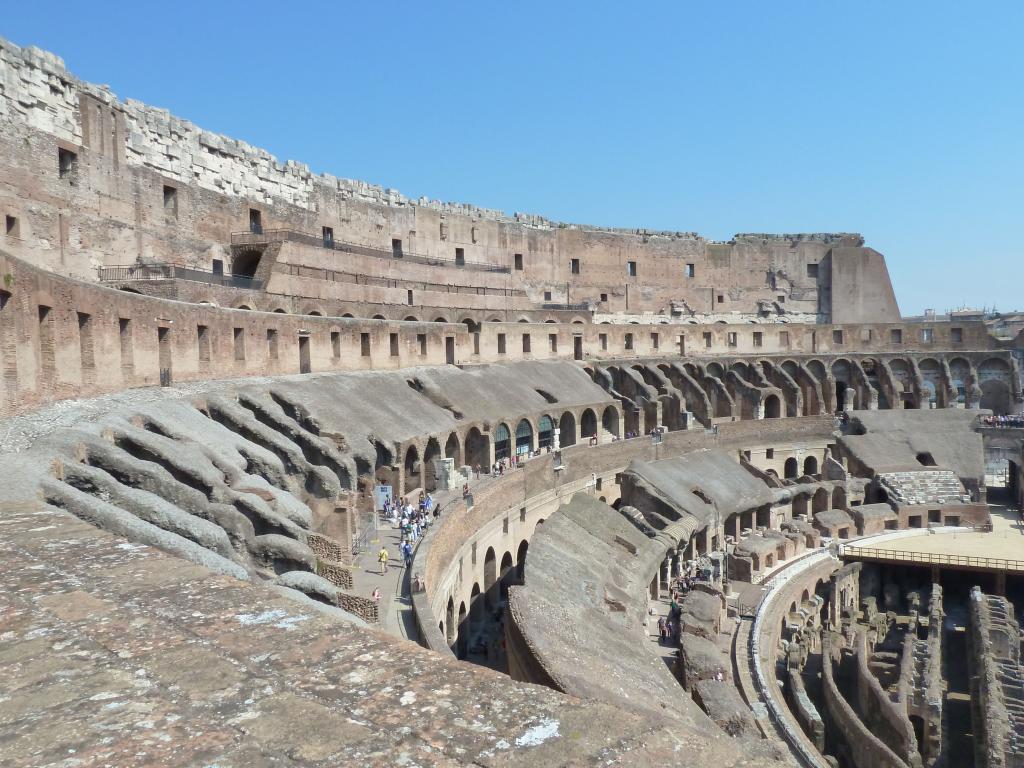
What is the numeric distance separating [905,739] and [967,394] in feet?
113

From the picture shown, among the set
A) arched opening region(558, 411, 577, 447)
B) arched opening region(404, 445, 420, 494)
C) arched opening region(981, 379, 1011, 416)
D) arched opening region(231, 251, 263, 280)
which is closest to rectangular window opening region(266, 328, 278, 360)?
arched opening region(404, 445, 420, 494)

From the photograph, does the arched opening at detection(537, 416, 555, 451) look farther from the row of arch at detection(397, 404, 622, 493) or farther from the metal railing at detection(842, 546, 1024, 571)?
the metal railing at detection(842, 546, 1024, 571)

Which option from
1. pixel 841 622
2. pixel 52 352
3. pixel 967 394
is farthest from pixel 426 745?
pixel 967 394

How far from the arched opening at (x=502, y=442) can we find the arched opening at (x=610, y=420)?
8.99 meters

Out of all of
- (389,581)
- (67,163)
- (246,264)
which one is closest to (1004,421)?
(389,581)

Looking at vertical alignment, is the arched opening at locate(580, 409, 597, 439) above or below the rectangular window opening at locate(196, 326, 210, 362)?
below

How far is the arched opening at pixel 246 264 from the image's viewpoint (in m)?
32.0

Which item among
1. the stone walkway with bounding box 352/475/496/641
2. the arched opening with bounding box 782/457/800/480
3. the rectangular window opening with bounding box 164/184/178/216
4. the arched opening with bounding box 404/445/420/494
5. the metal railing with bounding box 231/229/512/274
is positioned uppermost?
the rectangular window opening with bounding box 164/184/178/216

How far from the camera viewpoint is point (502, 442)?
3000cm

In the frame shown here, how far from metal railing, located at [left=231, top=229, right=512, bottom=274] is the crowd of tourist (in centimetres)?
2847

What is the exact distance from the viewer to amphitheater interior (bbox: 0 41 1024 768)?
12.4ft

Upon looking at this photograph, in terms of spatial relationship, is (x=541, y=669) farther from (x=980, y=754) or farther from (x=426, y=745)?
(x=980, y=754)

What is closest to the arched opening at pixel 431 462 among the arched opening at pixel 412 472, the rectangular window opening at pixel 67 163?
the arched opening at pixel 412 472

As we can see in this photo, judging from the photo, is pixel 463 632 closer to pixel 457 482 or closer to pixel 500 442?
pixel 457 482
